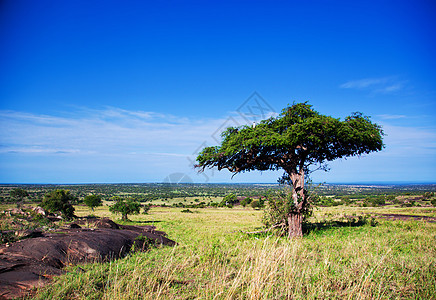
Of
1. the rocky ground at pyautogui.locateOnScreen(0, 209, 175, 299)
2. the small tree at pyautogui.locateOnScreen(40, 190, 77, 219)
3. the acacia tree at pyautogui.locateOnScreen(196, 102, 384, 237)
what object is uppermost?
the acacia tree at pyautogui.locateOnScreen(196, 102, 384, 237)

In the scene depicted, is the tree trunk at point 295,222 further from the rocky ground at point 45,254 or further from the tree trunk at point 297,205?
the rocky ground at point 45,254

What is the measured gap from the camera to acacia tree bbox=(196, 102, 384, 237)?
13.3 meters

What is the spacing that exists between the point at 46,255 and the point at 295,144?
1158 cm

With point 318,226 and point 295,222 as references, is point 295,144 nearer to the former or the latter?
point 295,222

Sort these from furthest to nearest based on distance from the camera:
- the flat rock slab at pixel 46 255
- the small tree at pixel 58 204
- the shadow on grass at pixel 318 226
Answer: the small tree at pixel 58 204, the shadow on grass at pixel 318 226, the flat rock slab at pixel 46 255

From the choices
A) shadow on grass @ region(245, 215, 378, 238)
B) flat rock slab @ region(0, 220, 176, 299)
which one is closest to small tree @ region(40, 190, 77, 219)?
flat rock slab @ region(0, 220, 176, 299)

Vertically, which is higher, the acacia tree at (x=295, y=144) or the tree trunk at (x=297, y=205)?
the acacia tree at (x=295, y=144)

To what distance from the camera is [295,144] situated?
1400 centimetres

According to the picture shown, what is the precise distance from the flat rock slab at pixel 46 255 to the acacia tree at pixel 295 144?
257 inches

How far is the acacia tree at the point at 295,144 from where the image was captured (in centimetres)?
1327

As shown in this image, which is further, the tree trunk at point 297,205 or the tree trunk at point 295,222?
the tree trunk at point 295,222

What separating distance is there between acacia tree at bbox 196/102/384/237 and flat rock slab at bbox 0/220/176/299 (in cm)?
652

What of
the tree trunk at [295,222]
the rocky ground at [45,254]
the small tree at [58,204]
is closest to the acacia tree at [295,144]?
the tree trunk at [295,222]

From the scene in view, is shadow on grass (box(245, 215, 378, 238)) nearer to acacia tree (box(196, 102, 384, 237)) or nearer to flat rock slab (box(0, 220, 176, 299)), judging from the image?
acacia tree (box(196, 102, 384, 237))
